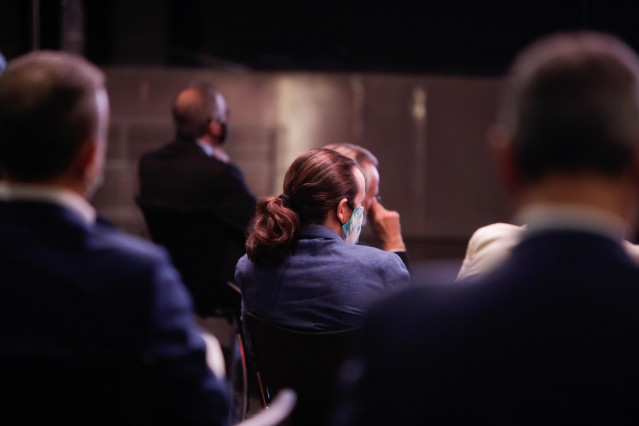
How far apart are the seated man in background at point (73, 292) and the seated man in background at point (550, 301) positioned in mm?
317

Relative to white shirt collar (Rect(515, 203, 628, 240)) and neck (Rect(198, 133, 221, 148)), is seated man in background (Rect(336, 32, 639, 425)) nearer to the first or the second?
white shirt collar (Rect(515, 203, 628, 240))

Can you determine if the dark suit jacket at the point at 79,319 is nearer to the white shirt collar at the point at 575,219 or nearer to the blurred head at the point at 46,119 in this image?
the blurred head at the point at 46,119

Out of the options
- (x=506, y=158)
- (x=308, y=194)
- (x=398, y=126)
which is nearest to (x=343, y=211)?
(x=308, y=194)

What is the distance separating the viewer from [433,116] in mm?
5586

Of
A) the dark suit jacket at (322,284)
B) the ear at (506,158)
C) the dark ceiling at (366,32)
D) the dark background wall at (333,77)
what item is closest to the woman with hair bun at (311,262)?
the dark suit jacket at (322,284)

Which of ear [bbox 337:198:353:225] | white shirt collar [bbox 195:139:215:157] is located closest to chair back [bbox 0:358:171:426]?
ear [bbox 337:198:353:225]

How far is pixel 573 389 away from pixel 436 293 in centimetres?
15

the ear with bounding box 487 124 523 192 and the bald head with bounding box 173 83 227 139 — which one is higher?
the ear with bounding box 487 124 523 192

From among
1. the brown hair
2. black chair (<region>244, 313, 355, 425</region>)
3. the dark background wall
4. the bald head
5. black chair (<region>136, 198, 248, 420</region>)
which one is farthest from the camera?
the dark background wall

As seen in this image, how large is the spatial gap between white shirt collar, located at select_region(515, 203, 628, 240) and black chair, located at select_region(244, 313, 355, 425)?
107 centimetres

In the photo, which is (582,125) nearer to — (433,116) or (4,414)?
(4,414)

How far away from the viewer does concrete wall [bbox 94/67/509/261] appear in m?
5.52

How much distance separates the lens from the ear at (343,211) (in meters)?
2.08

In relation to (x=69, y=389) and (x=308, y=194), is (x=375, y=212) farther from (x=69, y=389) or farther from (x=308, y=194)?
(x=69, y=389)
